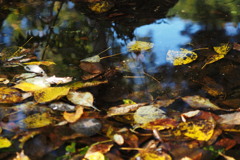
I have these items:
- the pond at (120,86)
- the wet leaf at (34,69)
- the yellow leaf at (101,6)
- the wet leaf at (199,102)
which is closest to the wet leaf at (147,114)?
the pond at (120,86)

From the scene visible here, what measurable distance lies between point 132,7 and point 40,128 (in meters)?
1.42

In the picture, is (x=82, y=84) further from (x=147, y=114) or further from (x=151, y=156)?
(x=151, y=156)

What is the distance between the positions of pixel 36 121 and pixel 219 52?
33.8 inches

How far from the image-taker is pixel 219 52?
50.0 inches

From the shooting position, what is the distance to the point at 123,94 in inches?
39.4

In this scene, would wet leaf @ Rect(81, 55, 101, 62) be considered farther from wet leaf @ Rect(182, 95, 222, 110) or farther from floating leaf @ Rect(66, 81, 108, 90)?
wet leaf @ Rect(182, 95, 222, 110)

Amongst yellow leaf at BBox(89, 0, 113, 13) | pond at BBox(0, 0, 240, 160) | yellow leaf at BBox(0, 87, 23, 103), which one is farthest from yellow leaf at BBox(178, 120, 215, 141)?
yellow leaf at BBox(89, 0, 113, 13)

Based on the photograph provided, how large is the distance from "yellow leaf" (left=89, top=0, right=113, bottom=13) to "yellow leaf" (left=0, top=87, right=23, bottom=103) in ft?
3.58

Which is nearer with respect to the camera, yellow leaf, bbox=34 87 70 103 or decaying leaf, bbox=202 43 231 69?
yellow leaf, bbox=34 87 70 103

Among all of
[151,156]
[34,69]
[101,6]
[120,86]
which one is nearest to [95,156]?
[151,156]

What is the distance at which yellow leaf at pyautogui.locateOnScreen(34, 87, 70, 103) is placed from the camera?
945 millimetres

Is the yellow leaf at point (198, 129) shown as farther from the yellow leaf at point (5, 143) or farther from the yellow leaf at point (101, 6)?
the yellow leaf at point (101, 6)

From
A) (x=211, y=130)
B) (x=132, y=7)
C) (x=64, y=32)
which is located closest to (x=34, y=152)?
(x=211, y=130)

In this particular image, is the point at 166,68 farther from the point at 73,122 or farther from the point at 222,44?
the point at 73,122
